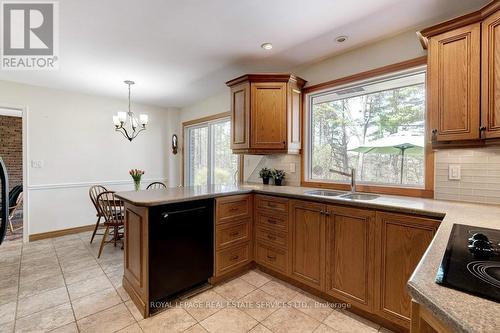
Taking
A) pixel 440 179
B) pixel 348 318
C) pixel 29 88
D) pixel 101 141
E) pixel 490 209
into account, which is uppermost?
pixel 29 88

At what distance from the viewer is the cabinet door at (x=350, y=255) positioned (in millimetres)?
1787

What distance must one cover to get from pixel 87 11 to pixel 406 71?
283 centimetres

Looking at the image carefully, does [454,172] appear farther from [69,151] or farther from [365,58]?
[69,151]

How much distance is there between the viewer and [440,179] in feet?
6.61

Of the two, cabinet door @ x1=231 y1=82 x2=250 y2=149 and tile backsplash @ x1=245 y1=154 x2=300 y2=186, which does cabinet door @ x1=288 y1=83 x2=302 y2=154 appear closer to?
tile backsplash @ x1=245 y1=154 x2=300 y2=186

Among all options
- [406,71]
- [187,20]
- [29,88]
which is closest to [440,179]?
[406,71]

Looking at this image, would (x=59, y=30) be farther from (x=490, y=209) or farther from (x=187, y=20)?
(x=490, y=209)

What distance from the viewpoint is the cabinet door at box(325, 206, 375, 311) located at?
1.79m

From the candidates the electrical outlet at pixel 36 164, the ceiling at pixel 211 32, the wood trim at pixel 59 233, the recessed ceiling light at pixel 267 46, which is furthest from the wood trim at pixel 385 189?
the electrical outlet at pixel 36 164

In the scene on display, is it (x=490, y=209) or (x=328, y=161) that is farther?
(x=328, y=161)

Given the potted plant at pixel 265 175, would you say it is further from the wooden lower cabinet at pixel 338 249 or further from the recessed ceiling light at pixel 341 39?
the recessed ceiling light at pixel 341 39

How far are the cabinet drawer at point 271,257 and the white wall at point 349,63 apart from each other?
0.95 metres

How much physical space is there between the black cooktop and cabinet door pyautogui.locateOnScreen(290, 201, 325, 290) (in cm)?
109

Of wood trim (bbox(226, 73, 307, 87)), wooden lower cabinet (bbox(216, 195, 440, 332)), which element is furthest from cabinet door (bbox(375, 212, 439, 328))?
wood trim (bbox(226, 73, 307, 87))
